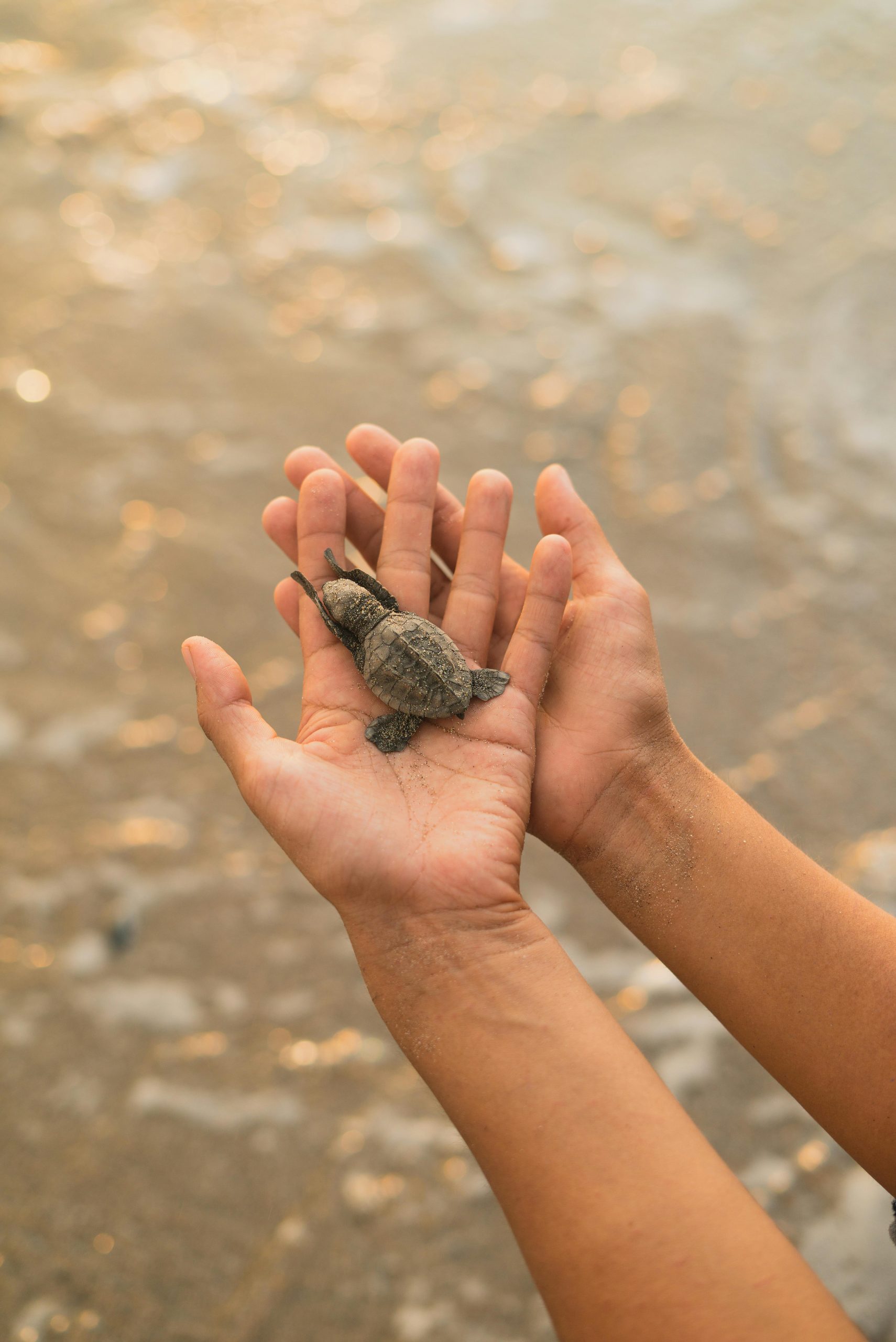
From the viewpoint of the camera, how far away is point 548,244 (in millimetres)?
5867

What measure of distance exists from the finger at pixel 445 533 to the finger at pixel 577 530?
0.73 ft

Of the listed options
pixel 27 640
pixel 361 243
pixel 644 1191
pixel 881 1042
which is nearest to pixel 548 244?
pixel 361 243

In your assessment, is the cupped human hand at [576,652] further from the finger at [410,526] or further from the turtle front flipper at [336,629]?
the turtle front flipper at [336,629]

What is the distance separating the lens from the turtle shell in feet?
8.07

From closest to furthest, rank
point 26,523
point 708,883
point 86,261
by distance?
point 708,883 < point 26,523 < point 86,261

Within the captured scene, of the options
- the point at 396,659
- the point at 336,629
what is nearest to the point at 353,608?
the point at 336,629

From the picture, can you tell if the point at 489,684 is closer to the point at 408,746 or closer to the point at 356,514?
the point at 408,746

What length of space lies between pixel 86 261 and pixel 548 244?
3.31 m

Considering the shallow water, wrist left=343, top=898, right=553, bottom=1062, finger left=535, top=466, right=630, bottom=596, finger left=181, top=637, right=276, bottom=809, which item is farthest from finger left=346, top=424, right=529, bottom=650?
the shallow water

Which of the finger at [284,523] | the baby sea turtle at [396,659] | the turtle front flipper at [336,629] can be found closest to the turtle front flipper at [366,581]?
the baby sea turtle at [396,659]

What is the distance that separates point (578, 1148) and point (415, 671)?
132 centimetres

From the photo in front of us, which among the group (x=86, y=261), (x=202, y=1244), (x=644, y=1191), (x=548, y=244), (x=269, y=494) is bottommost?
(x=202, y=1244)

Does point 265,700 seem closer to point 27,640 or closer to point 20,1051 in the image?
point 27,640

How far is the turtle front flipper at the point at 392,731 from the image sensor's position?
7.98 feet
